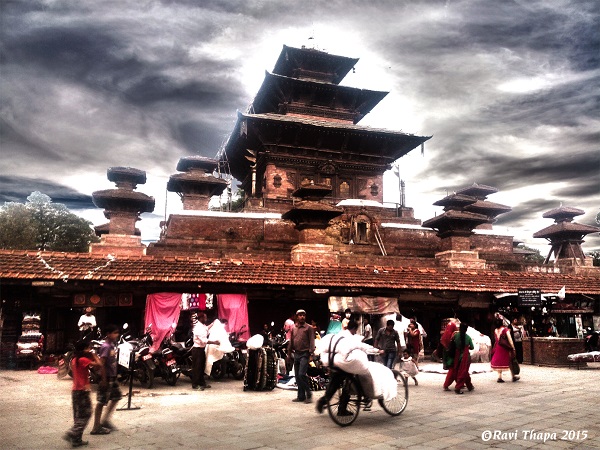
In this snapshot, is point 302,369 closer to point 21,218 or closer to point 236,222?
point 236,222

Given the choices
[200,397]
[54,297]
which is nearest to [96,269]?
[54,297]

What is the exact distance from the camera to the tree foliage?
36.0m

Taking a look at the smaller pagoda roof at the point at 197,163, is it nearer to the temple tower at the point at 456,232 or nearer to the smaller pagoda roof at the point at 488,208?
the temple tower at the point at 456,232

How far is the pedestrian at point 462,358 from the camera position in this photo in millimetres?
9172

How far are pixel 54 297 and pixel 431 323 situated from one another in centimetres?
1223

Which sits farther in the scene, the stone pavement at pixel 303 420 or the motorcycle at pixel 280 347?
the motorcycle at pixel 280 347

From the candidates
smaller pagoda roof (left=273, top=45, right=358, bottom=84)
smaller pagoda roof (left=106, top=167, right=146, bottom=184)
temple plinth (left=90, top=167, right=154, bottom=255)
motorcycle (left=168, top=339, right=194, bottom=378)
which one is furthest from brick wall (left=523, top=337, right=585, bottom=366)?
smaller pagoda roof (left=273, top=45, right=358, bottom=84)

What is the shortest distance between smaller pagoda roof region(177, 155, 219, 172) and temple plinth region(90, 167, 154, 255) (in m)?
5.47

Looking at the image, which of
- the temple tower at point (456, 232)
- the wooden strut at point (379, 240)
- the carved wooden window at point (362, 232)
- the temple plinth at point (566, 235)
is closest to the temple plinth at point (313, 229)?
the carved wooden window at point (362, 232)

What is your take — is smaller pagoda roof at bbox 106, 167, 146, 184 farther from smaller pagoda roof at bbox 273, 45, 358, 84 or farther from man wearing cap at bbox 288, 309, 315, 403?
man wearing cap at bbox 288, 309, 315, 403

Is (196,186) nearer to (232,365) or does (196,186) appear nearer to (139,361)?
(232,365)

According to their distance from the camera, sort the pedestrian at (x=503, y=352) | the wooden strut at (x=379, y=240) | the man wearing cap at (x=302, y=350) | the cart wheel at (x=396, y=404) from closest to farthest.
Answer: 1. the cart wheel at (x=396, y=404)
2. the man wearing cap at (x=302, y=350)
3. the pedestrian at (x=503, y=352)
4. the wooden strut at (x=379, y=240)

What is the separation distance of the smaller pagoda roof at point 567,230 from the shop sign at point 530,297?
14.3m

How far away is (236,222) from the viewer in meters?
22.3
